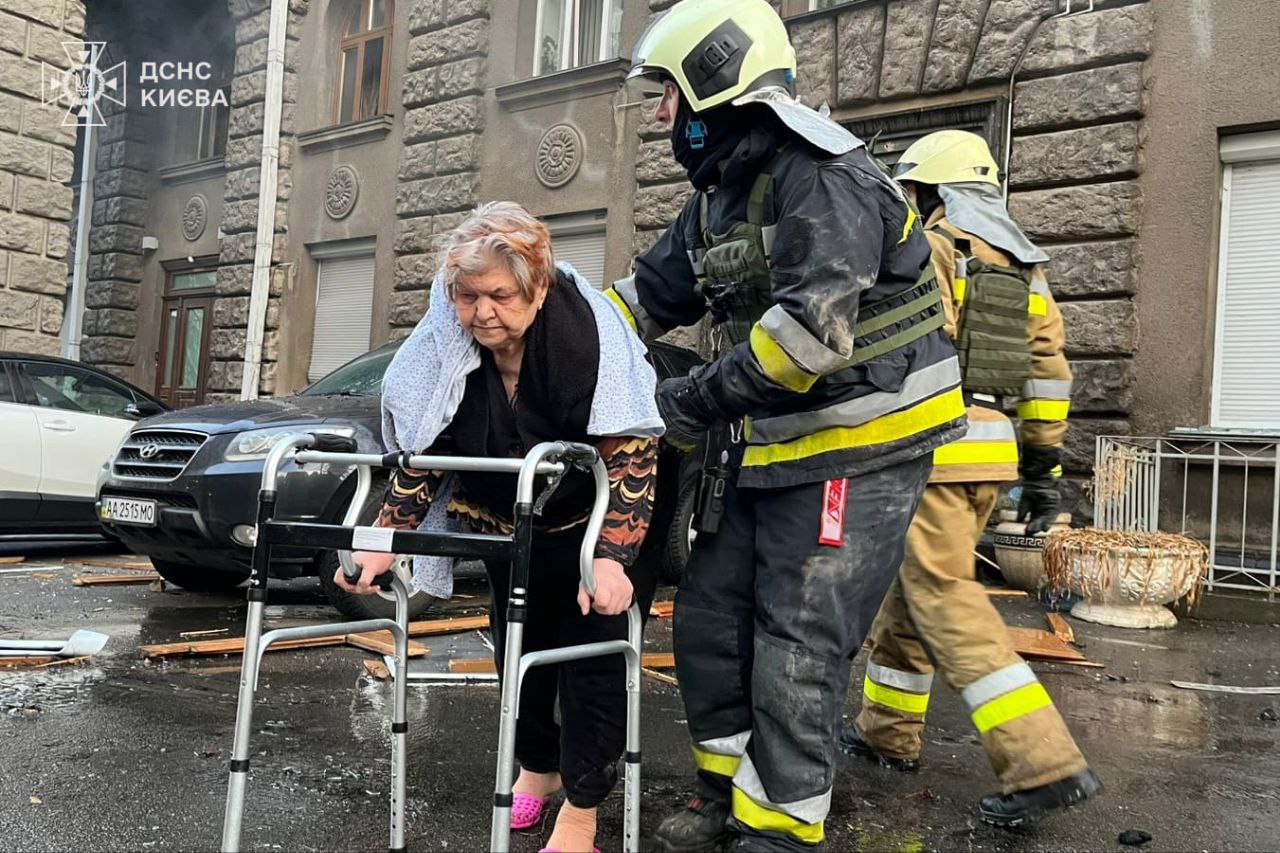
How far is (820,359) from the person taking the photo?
2527mm

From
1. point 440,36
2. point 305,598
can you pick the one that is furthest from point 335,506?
point 440,36

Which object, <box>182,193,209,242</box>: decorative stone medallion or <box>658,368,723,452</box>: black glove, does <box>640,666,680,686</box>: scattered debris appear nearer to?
<box>658,368,723,452</box>: black glove

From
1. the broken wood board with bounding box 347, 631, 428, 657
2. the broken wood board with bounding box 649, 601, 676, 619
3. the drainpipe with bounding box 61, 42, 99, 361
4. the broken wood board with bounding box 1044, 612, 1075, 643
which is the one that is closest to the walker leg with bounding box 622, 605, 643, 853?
the broken wood board with bounding box 347, 631, 428, 657

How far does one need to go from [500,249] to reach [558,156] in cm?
1038

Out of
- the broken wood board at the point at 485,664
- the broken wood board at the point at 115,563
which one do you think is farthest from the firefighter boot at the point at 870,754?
the broken wood board at the point at 115,563

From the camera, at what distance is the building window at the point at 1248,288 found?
26.4 feet

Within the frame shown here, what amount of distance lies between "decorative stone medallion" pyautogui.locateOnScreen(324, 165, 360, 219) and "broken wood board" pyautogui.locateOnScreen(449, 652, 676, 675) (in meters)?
10.8

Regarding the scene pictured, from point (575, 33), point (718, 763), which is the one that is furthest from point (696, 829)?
point (575, 33)

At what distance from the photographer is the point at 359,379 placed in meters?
7.10

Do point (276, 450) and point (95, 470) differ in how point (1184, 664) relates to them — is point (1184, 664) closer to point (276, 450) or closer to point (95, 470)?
point (276, 450)

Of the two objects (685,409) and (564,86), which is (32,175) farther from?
(685,409)

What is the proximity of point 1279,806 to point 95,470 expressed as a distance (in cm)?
798

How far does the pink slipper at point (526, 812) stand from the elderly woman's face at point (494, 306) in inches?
48.5

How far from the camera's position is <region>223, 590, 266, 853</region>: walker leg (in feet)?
7.66
